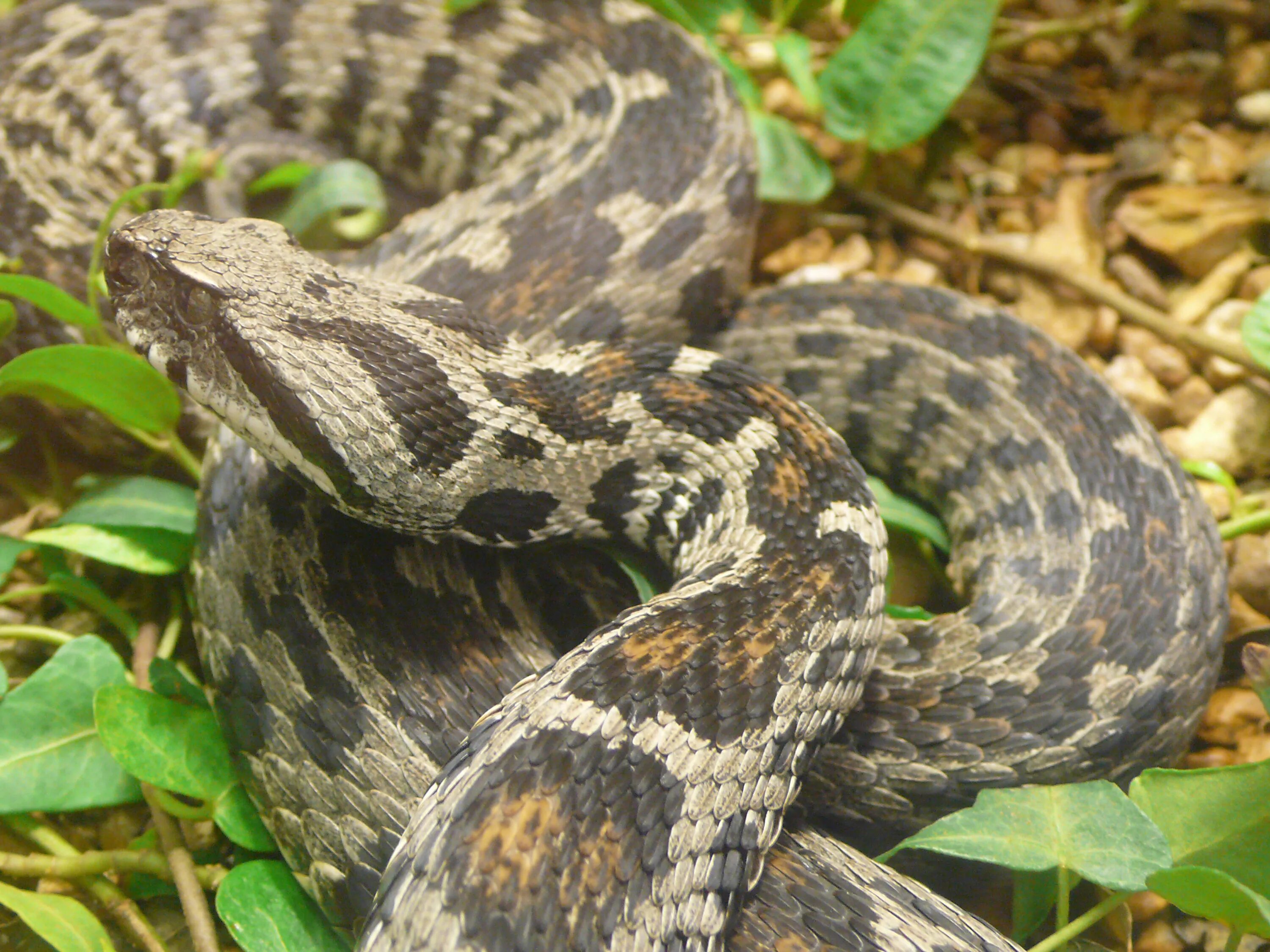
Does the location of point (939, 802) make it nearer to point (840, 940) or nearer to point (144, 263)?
point (840, 940)

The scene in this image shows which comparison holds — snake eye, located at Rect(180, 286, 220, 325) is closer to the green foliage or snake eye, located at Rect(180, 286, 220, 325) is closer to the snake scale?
the snake scale

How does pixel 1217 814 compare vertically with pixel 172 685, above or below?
above

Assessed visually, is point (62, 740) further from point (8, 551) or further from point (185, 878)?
point (8, 551)

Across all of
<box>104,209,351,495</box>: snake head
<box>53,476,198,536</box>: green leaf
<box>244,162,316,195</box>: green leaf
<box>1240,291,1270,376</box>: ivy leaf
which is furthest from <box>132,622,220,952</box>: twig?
<box>1240,291,1270,376</box>: ivy leaf

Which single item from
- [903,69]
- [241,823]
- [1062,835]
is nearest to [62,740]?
[241,823]

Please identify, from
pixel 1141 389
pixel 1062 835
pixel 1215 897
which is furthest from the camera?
pixel 1141 389

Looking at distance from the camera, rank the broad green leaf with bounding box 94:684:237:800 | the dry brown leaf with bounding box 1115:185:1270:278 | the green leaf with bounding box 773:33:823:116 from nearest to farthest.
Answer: the broad green leaf with bounding box 94:684:237:800, the dry brown leaf with bounding box 1115:185:1270:278, the green leaf with bounding box 773:33:823:116

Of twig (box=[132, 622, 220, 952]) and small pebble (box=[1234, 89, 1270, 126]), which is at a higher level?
small pebble (box=[1234, 89, 1270, 126])
